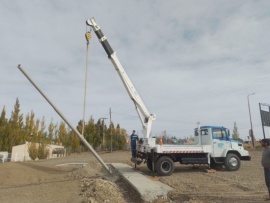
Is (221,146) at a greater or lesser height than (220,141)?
lesser

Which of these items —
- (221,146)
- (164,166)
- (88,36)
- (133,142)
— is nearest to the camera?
(164,166)

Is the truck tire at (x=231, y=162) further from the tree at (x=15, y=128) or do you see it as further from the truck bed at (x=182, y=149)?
the tree at (x=15, y=128)

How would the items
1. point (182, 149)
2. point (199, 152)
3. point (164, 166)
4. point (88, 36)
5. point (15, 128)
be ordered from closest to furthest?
point (164, 166) → point (182, 149) → point (199, 152) → point (88, 36) → point (15, 128)

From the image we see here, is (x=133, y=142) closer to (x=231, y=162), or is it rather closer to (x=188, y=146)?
(x=188, y=146)

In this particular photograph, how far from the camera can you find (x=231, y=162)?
16.0 m

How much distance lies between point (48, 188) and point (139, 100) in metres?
6.96

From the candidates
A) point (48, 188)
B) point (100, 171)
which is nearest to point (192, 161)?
point (100, 171)

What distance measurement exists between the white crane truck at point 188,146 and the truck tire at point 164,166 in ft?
0.17

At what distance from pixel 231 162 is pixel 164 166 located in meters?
4.27

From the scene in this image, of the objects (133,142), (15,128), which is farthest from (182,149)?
(15,128)

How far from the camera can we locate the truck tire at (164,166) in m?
14.3

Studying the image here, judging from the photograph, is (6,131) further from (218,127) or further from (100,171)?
(218,127)

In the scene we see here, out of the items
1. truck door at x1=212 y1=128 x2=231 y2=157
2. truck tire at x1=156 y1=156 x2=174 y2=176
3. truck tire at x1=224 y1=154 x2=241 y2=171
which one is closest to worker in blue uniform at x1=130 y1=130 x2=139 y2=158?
truck tire at x1=156 y1=156 x2=174 y2=176

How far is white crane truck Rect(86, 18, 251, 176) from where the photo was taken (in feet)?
49.1
